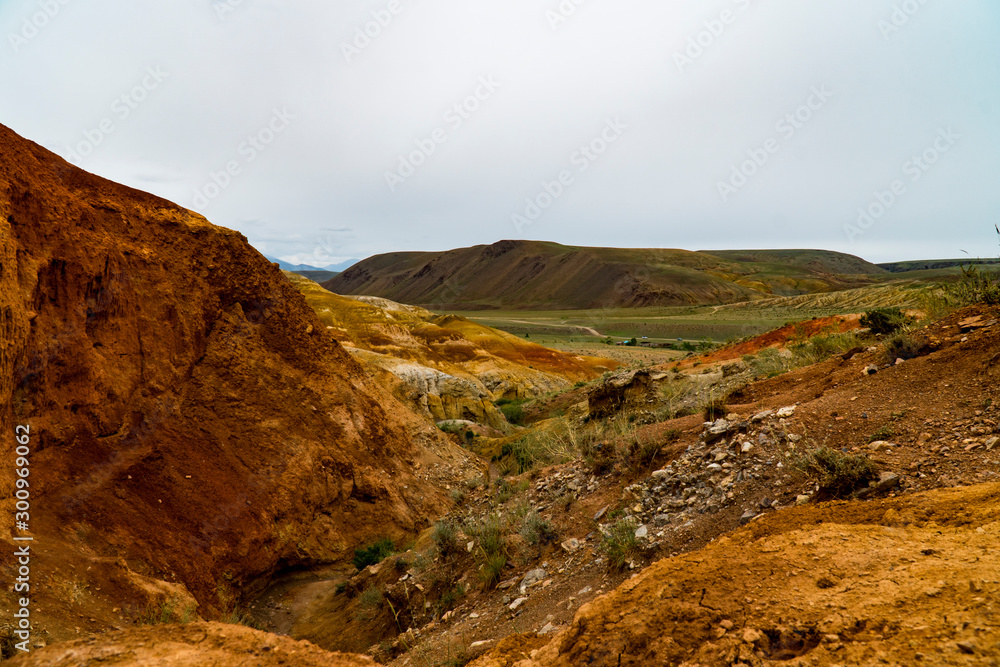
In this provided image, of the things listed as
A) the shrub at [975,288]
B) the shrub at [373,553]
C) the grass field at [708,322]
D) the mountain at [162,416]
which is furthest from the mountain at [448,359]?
the grass field at [708,322]

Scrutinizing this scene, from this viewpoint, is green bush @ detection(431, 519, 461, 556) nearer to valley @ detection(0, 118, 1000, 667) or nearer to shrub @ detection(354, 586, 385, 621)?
valley @ detection(0, 118, 1000, 667)

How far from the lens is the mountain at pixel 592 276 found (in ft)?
340

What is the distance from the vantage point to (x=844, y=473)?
3.96 m

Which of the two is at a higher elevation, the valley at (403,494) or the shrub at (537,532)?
the valley at (403,494)

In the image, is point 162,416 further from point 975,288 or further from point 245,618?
point 975,288

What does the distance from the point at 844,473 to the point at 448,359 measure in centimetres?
2409

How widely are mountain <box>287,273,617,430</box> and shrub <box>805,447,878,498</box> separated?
1350cm

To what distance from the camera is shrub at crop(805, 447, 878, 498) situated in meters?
3.91

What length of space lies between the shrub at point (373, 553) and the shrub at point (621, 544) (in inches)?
169

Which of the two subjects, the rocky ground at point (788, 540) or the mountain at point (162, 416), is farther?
the mountain at point (162, 416)

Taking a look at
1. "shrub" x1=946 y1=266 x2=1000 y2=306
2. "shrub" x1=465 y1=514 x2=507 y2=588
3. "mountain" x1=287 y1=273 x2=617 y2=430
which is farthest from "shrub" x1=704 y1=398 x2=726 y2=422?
"mountain" x1=287 y1=273 x2=617 y2=430

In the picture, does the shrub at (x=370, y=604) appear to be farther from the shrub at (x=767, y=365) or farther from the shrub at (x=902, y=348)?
the shrub at (x=767, y=365)

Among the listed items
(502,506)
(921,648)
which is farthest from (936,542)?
(502,506)

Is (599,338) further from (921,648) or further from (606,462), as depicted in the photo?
(921,648)
